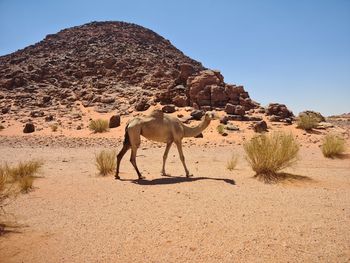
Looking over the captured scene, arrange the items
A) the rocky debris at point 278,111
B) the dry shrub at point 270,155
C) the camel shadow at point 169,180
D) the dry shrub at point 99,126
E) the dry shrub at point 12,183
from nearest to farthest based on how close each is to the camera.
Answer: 1. the dry shrub at point 12,183
2. the camel shadow at point 169,180
3. the dry shrub at point 270,155
4. the dry shrub at point 99,126
5. the rocky debris at point 278,111

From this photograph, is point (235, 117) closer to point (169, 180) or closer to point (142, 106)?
point (142, 106)

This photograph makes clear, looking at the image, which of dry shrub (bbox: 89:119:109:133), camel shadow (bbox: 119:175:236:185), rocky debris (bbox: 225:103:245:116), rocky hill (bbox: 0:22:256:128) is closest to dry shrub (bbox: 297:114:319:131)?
rocky debris (bbox: 225:103:245:116)

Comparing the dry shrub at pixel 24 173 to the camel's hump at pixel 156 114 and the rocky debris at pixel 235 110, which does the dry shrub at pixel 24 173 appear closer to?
the camel's hump at pixel 156 114

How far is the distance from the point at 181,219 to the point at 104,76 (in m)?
56.7

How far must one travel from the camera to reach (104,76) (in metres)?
59.5

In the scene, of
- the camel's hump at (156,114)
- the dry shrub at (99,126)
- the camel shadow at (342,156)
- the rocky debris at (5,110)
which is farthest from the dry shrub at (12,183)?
the rocky debris at (5,110)

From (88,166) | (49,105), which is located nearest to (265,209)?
(88,166)

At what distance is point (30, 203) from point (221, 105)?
26791 mm

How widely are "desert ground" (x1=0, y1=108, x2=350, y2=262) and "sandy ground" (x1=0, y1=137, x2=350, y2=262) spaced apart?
14 mm

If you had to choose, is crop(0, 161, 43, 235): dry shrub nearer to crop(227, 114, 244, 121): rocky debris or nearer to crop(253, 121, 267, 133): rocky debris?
crop(253, 121, 267, 133): rocky debris

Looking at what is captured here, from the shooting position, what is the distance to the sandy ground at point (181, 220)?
14.0 feet

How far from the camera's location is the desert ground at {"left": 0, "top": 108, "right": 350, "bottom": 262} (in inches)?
168

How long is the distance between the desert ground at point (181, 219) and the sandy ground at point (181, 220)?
1cm

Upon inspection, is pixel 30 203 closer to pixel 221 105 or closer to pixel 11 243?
pixel 11 243
